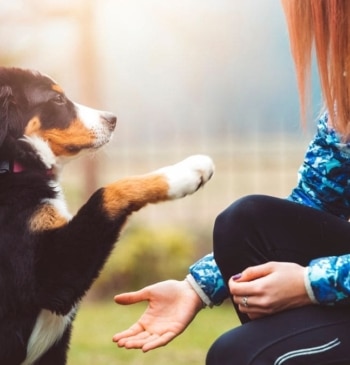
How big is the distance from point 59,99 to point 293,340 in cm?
113

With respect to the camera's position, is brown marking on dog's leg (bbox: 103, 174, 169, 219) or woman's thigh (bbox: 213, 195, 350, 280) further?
brown marking on dog's leg (bbox: 103, 174, 169, 219)

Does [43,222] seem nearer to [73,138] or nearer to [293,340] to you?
[73,138]

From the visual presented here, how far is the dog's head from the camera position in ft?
7.56

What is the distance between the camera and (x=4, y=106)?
228 cm

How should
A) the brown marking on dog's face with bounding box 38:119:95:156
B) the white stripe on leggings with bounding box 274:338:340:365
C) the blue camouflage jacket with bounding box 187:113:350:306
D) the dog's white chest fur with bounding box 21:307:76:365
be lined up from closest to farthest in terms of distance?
the white stripe on leggings with bounding box 274:338:340:365, the blue camouflage jacket with bounding box 187:113:350:306, the dog's white chest fur with bounding box 21:307:76:365, the brown marking on dog's face with bounding box 38:119:95:156

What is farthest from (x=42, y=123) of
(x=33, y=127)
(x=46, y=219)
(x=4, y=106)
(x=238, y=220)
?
(x=238, y=220)

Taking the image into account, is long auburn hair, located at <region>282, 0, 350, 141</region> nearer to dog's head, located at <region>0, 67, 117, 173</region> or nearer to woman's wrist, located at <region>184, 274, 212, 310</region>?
woman's wrist, located at <region>184, 274, 212, 310</region>

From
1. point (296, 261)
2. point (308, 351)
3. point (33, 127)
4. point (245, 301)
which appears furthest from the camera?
point (33, 127)

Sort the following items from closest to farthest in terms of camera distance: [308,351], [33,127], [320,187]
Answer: [308,351]
[320,187]
[33,127]

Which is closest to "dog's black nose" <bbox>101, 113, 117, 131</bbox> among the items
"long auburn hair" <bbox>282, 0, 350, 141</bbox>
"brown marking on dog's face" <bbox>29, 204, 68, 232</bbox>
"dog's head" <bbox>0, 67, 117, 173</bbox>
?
"dog's head" <bbox>0, 67, 117, 173</bbox>

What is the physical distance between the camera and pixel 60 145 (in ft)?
8.12

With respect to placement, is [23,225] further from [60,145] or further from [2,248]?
[60,145]

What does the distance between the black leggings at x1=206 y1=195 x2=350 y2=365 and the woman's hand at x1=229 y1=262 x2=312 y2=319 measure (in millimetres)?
22

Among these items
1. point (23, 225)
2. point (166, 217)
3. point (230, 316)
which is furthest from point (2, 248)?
point (166, 217)
